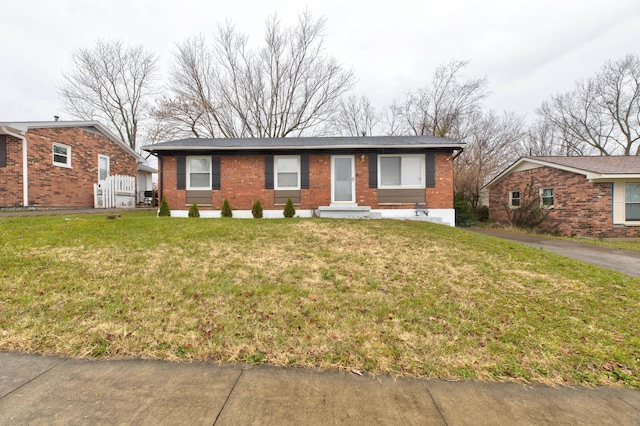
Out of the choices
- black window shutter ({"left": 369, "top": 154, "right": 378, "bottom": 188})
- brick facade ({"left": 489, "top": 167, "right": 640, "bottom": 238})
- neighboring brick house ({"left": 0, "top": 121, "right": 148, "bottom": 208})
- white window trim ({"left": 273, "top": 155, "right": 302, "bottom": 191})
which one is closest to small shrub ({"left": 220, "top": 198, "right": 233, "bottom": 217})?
white window trim ({"left": 273, "top": 155, "right": 302, "bottom": 191})

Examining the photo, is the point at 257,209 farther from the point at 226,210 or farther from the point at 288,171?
the point at 288,171

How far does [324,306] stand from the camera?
3.49 meters

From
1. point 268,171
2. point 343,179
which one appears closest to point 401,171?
point 343,179

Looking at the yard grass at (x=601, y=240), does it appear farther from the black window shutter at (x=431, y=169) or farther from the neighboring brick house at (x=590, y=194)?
the black window shutter at (x=431, y=169)

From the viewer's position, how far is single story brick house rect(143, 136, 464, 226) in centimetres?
1103

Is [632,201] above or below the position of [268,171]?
below

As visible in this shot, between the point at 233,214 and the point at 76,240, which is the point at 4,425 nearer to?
the point at 76,240

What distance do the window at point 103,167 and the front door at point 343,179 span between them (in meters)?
13.5

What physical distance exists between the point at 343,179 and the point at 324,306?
27.3 ft

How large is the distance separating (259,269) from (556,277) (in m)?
5.21

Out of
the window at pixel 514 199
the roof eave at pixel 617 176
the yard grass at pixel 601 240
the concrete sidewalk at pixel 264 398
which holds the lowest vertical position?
the concrete sidewalk at pixel 264 398

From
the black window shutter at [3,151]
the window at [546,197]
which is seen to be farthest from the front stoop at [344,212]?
the black window shutter at [3,151]

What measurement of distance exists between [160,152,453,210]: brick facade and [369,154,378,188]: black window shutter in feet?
0.43

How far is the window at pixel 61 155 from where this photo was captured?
1276 centimetres
